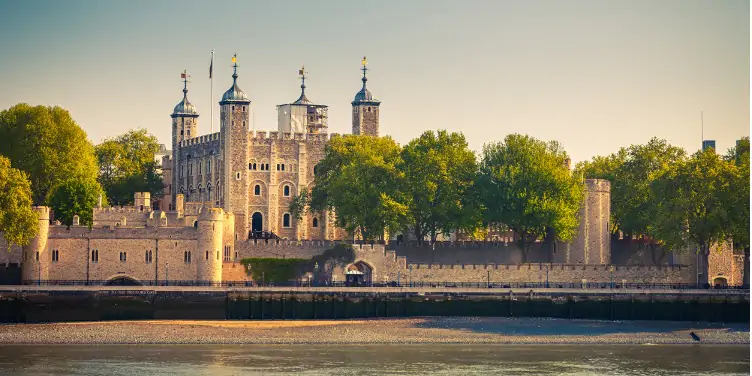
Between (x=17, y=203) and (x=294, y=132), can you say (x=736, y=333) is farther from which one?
(x=294, y=132)

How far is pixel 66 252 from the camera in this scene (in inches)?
4471

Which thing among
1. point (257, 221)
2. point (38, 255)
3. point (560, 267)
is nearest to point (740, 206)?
point (560, 267)

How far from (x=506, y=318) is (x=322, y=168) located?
31.2 metres

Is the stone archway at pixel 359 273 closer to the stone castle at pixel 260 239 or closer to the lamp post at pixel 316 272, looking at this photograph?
the stone castle at pixel 260 239

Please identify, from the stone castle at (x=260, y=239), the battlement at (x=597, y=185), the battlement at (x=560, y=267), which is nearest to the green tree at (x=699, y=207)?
the battlement at (x=560, y=267)

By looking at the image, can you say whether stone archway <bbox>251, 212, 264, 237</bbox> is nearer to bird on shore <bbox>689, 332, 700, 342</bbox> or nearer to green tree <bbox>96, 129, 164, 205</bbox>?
green tree <bbox>96, 129, 164, 205</bbox>

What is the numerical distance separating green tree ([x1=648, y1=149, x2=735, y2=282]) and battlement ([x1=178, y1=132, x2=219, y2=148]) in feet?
120

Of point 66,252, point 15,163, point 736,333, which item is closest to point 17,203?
point 66,252

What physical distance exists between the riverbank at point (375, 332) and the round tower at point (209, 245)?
10.2 metres

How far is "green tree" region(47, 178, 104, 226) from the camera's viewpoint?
123812mm

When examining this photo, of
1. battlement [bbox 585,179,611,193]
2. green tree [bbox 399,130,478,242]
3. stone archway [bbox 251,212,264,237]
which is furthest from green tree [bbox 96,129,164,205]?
battlement [bbox 585,179,611,193]

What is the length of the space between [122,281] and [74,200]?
41.5ft

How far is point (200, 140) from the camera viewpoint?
475ft

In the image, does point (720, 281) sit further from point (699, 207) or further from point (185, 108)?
point (185, 108)
